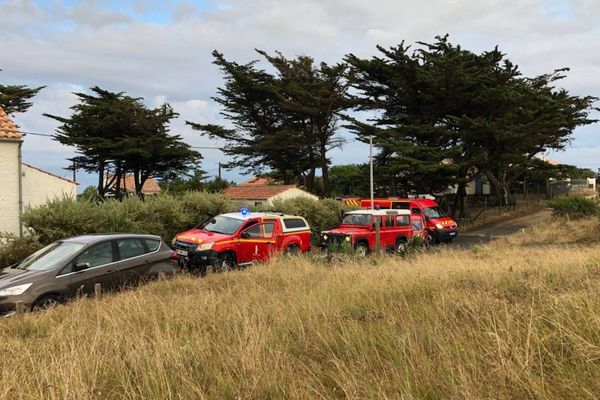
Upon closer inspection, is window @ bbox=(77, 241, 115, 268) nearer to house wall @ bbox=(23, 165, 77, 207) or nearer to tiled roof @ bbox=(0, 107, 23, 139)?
tiled roof @ bbox=(0, 107, 23, 139)

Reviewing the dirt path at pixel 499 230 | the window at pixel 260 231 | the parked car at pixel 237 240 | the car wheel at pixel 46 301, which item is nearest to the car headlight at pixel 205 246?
the parked car at pixel 237 240

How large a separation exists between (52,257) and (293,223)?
9.20 metres

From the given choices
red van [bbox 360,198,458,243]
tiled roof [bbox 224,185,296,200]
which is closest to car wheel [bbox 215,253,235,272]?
red van [bbox 360,198,458,243]

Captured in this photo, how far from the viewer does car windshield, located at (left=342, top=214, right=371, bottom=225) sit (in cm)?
2017

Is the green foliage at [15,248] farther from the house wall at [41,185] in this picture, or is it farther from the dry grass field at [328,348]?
the house wall at [41,185]

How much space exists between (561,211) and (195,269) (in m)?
25.8

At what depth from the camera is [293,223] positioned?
17438 millimetres

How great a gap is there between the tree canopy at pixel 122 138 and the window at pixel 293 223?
78.7 ft

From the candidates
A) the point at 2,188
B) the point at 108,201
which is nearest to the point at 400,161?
the point at 108,201

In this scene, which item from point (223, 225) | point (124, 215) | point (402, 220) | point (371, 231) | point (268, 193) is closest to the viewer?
point (223, 225)

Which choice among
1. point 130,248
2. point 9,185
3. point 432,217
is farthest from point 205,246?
point 432,217

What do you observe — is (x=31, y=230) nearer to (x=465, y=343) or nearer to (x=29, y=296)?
(x=29, y=296)

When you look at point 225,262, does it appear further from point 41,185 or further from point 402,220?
point 41,185

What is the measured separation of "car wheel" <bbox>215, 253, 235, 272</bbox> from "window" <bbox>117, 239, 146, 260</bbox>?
136 inches
